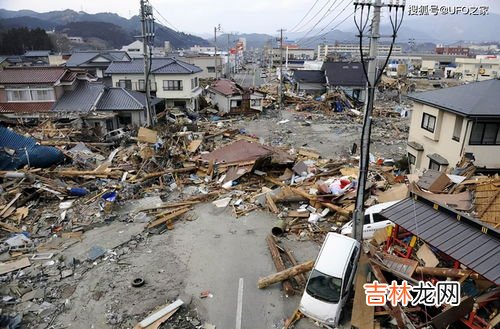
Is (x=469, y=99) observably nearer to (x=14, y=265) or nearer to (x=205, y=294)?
(x=205, y=294)

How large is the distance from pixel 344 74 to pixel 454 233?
39.8 meters

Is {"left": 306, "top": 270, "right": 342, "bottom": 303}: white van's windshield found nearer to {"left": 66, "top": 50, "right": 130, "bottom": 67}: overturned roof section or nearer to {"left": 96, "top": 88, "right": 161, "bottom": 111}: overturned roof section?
{"left": 96, "top": 88, "right": 161, "bottom": 111}: overturned roof section

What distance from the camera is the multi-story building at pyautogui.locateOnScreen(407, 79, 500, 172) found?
15961mm

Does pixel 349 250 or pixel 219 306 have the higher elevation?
pixel 349 250

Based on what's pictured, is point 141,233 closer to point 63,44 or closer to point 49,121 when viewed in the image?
point 49,121

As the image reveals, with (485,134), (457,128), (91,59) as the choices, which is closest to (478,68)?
(485,134)

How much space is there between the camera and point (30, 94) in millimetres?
27031

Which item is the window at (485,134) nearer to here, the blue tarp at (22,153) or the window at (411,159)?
the window at (411,159)

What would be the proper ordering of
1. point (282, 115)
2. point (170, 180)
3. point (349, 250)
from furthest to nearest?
point (282, 115), point (170, 180), point (349, 250)

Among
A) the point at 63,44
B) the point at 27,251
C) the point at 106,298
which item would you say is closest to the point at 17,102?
the point at 27,251

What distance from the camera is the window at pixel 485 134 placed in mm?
16062

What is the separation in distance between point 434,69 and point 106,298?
97018 millimetres

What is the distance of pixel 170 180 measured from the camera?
60.5 feet

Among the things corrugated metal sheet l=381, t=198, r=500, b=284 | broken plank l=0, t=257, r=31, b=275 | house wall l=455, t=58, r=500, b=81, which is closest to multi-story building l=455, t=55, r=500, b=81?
house wall l=455, t=58, r=500, b=81
